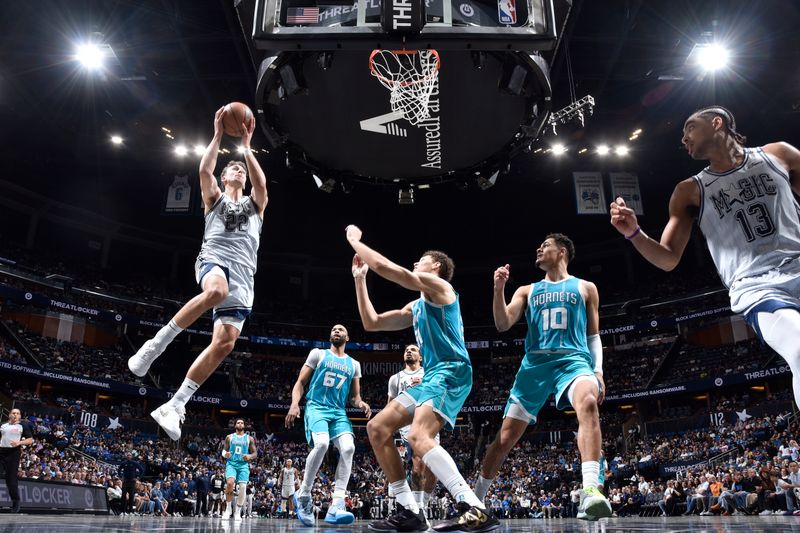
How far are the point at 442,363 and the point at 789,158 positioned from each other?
2.70 metres

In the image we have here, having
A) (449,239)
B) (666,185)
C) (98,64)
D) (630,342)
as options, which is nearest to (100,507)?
(98,64)

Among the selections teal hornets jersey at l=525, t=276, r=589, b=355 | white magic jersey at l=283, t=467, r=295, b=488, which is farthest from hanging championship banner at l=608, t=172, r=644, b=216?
teal hornets jersey at l=525, t=276, r=589, b=355

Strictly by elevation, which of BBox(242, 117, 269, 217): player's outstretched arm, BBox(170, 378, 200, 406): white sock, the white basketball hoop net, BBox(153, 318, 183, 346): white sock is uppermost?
the white basketball hoop net

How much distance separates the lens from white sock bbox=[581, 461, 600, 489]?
4320mm

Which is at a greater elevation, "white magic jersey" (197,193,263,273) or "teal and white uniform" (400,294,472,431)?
"white magic jersey" (197,193,263,273)

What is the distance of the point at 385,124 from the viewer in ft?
40.9

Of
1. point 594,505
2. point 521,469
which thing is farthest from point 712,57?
point 521,469

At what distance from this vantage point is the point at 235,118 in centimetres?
542

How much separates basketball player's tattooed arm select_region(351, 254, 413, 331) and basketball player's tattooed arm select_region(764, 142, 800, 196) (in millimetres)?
2907

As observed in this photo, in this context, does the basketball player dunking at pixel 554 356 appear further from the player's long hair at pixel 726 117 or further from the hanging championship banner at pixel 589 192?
the hanging championship banner at pixel 589 192

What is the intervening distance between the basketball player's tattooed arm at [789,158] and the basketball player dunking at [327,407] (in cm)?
486

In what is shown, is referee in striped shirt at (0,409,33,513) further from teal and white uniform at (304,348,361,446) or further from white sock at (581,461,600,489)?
white sock at (581,461,600,489)

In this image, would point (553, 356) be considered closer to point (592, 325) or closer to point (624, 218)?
point (592, 325)

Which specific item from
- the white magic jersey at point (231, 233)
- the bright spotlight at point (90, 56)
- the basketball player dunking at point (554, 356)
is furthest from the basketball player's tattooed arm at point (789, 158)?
the bright spotlight at point (90, 56)
